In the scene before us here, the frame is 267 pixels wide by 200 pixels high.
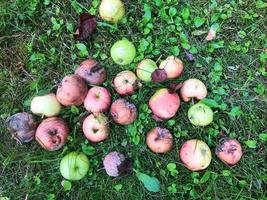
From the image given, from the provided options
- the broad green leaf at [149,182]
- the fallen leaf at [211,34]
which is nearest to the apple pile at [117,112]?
the broad green leaf at [149,182]

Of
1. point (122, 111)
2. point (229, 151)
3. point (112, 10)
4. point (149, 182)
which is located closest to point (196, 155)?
point (229, 151)

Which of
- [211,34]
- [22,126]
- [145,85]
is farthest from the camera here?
[211,34]

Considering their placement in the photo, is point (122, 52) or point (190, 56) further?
point (190, 56)

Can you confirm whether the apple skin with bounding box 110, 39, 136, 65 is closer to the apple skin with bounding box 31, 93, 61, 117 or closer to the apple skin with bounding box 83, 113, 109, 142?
the apple skin with bounding box 83, 113, 109, 142

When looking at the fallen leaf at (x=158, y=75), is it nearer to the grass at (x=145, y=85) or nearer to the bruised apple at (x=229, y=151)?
the grass at (x=145, y=85)

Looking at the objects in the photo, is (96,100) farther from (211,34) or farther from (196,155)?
(211,34)

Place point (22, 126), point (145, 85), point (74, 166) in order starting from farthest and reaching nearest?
point (145, 85)
point (22, 126)
point (74, 166)

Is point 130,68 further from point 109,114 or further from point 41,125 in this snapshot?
point 41,125
